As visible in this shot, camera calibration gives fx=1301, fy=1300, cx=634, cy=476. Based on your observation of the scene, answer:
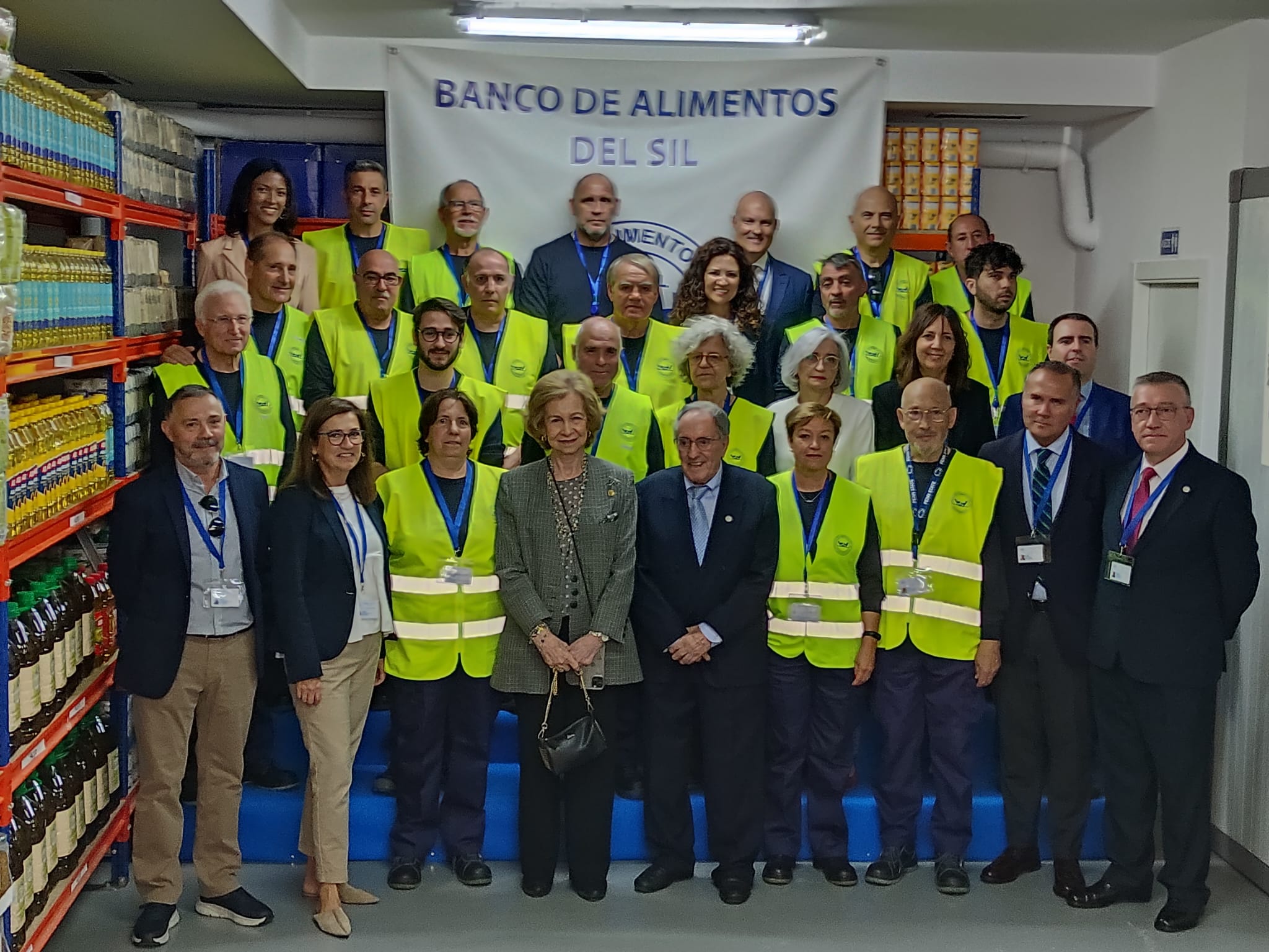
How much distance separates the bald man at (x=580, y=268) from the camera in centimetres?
566

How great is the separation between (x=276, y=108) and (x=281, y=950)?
4098 mm

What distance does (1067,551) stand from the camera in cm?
448

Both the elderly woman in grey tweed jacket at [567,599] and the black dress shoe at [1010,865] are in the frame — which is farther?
the black dress shoe at [1010,865]

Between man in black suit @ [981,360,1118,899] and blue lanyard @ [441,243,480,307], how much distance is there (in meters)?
2.39

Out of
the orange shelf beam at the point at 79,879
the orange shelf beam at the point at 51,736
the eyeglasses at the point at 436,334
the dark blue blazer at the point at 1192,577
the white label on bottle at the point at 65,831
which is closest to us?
the orange shelf beam at the point at 51,736

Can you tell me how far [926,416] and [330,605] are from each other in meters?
2.07

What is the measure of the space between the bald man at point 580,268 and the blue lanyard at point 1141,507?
2304 mm

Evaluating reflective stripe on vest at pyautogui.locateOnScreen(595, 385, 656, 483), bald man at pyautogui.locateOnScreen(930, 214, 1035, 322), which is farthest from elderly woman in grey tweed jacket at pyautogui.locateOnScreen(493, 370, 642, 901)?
bald man at pyautogui.locateOnScreen(930, 214, 1035, 322)

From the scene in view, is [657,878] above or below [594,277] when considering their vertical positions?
below

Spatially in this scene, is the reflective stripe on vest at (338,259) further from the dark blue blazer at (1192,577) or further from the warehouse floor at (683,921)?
the dark blue blazer at (1192,577)

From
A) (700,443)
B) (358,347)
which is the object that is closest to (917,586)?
(700,443)

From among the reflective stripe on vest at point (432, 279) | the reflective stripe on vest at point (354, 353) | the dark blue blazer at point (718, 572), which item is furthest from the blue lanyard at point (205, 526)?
the reflective stripe on vest at point (432, 279)

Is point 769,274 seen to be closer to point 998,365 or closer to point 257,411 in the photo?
point 998,365

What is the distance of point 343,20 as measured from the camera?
5453 millimetres
